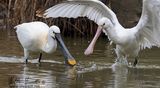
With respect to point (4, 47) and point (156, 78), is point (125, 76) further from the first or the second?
point (4, 47)

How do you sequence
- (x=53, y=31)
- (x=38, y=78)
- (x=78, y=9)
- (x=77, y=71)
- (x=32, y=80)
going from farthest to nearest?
(x=78, y=9) → (x=53, y=31) → (x=77, y=71) → (x=38, y=78) → (x=32, y=80)

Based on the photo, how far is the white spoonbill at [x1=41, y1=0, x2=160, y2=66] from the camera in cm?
1197

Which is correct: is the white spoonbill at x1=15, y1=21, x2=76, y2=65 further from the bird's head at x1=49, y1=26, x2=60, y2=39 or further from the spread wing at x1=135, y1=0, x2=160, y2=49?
the spread wing at x1=135, y1=0, x2=160, y2=49

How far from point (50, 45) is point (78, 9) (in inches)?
51.6

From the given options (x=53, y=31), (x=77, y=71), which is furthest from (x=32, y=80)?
(x=53, y=31)

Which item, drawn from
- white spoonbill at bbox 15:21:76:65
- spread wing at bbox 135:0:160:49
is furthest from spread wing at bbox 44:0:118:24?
spread wing at bbox 135:0:160:49

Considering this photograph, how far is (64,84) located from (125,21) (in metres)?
10.0

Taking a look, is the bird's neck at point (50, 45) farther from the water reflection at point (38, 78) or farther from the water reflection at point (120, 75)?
the water reflection at point (120, 75)

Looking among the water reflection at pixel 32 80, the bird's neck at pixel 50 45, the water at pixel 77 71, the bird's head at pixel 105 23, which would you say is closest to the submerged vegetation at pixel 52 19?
the water at pixel 77 71

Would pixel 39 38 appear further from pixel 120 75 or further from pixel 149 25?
pixel 120 75

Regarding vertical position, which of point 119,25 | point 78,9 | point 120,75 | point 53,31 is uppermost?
point 78,9

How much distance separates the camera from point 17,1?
19109 mm

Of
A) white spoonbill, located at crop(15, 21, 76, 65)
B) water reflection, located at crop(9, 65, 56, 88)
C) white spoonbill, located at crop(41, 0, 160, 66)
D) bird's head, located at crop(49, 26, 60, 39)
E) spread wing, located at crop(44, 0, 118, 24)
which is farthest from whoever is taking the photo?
spread wing, located at crop(44, 0, 118, 24)

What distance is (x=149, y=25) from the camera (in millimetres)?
12508
